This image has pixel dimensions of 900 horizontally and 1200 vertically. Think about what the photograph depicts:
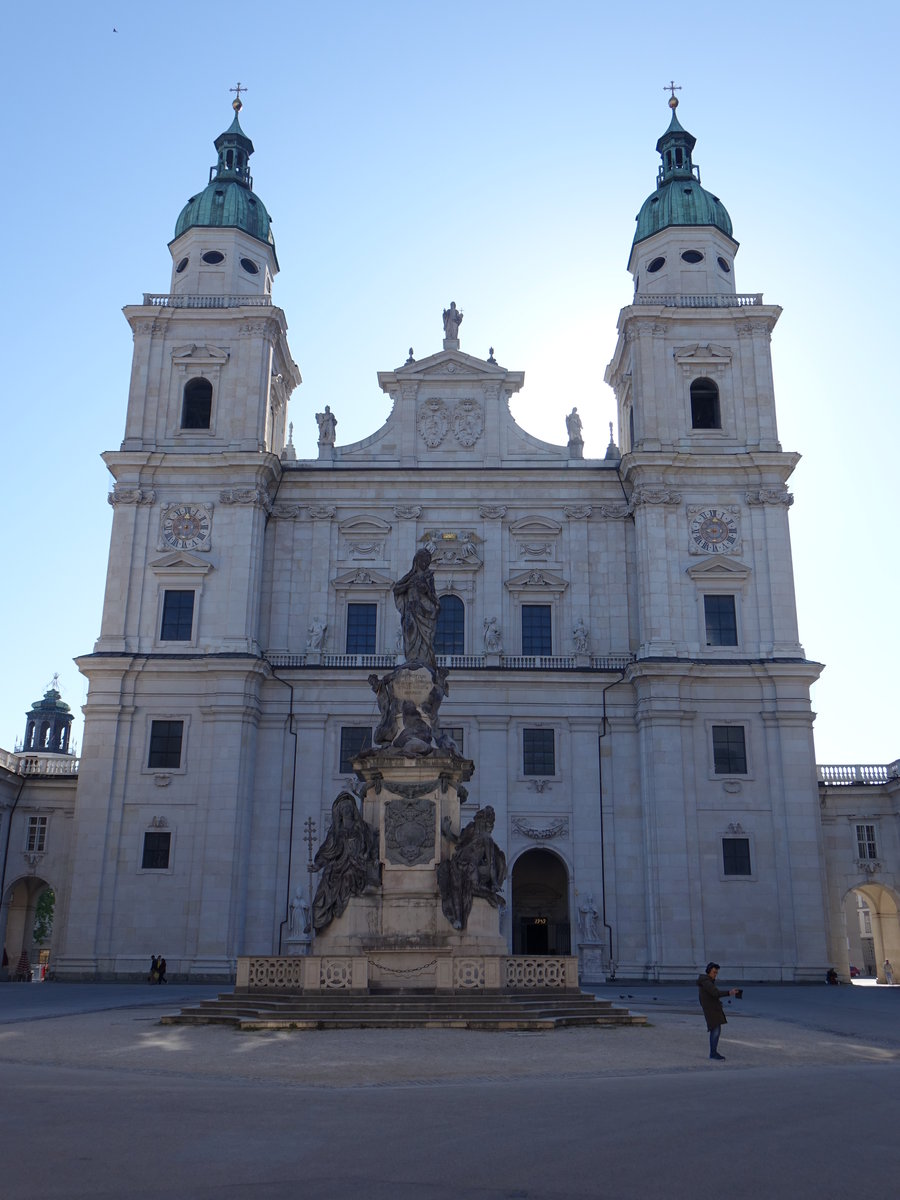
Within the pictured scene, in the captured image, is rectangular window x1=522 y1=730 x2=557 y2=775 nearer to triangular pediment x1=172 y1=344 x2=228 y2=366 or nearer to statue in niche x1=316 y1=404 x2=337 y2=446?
statue in niche x1=316 y1=404 x2=337 y2=446

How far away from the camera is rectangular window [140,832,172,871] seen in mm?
38031

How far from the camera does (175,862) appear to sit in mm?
37875

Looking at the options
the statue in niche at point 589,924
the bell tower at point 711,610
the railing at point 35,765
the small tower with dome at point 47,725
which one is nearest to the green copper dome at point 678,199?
the bell tower at point 711,610

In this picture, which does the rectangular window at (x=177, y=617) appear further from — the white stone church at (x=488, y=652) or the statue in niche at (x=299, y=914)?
the statue in niche at (x=299, y=914)

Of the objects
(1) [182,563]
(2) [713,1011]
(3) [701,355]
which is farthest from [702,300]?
(2) [713,1011]

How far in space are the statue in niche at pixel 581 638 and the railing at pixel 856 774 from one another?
999 centimetres

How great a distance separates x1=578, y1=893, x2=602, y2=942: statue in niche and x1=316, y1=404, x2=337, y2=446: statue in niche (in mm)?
19878

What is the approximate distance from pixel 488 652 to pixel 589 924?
984cm

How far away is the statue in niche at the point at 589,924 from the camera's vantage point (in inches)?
1460

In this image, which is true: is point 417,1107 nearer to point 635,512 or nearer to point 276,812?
point 276,812

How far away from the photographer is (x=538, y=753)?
4000cm

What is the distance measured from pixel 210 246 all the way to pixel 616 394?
18.0 metres

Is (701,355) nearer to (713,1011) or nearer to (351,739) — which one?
(351,739)

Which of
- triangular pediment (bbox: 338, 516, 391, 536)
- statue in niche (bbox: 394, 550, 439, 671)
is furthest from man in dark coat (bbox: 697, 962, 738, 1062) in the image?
triangular pediment (bbox: 338, 516, 391, 536)
